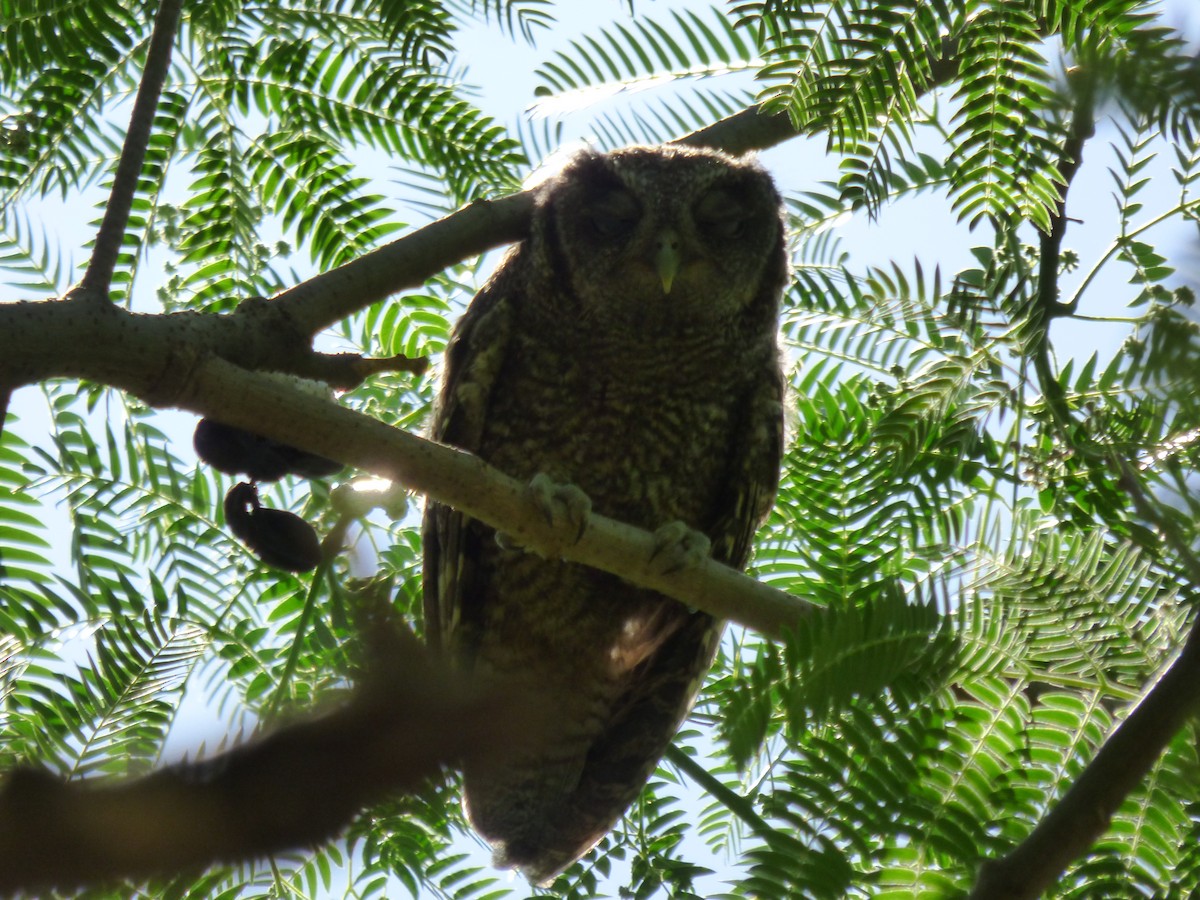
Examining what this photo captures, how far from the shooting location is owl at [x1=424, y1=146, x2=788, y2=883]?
3.60 metres

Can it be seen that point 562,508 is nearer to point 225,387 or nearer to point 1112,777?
point 225,387

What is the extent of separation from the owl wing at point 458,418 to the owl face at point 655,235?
0.99 ft

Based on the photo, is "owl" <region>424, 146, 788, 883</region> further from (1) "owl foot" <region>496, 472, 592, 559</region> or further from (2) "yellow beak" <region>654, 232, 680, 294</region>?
(1) "owl foot" <region>496, 472, 592, 559</region>

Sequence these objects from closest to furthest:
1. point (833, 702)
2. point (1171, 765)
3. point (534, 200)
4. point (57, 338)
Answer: point (833, 702) < point (1171, 765) < point (57, 338) < point (534, 200)

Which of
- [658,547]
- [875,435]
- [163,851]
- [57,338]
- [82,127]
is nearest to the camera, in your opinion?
[163,851]

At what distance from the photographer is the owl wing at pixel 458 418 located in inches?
138

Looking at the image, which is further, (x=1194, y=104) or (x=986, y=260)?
(x=986, y=260)

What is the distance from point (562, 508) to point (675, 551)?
10.2 inches

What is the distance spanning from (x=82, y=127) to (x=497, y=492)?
1.08 m

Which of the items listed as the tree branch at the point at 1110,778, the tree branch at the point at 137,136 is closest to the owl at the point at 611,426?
the tree branch at the point at 137,136

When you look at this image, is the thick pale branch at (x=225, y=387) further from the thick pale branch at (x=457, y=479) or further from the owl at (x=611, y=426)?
the owl at (x=611, y=426)

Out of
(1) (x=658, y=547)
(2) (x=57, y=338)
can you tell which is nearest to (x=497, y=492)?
(1) (x=658, y=547)

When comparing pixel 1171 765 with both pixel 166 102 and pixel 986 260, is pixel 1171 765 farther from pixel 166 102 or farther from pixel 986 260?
pixel 166 102

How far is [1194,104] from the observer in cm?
71
